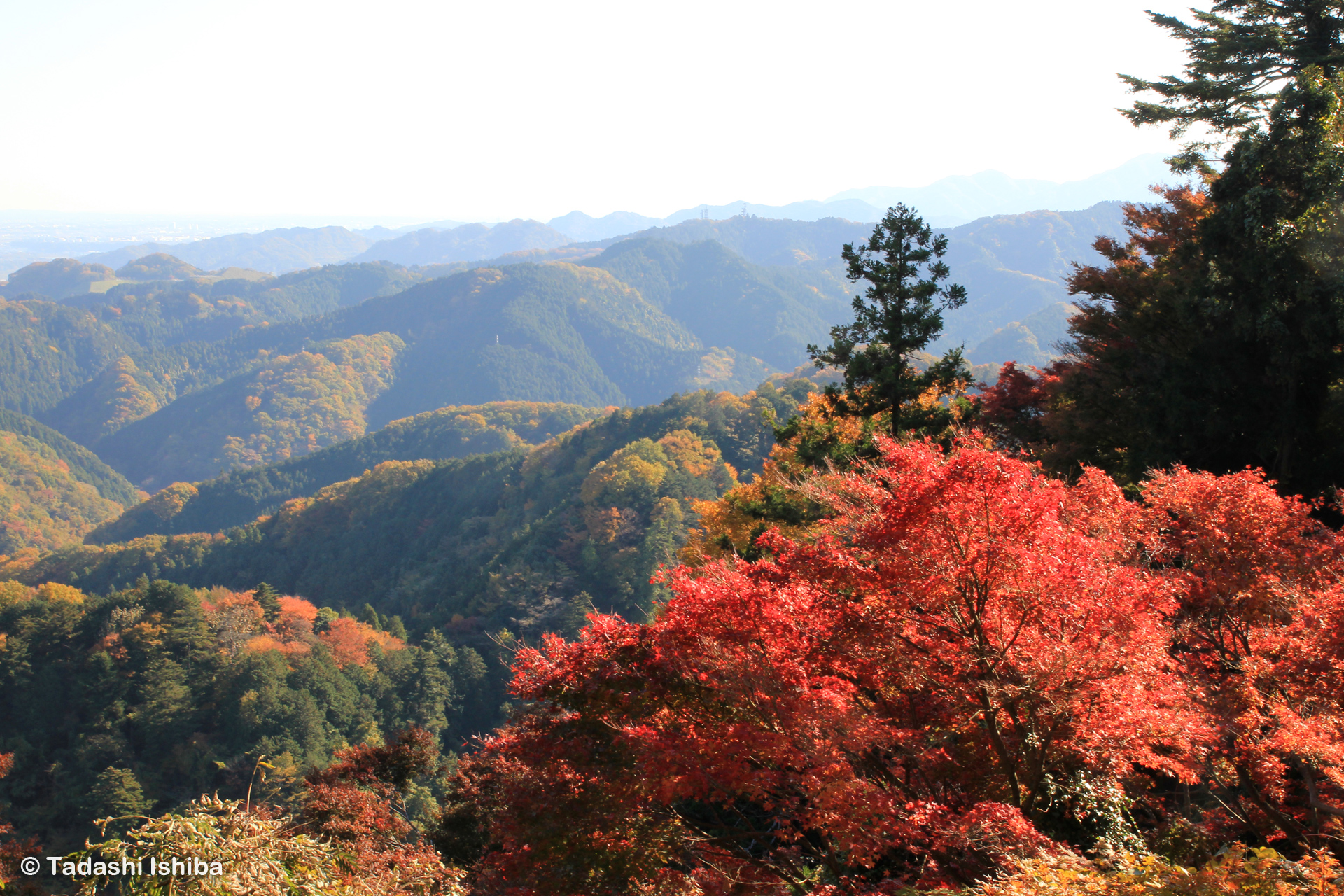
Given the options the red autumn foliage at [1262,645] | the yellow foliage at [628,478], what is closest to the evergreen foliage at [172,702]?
the yellow foliage at [628,478]

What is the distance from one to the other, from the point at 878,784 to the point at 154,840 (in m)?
6.66

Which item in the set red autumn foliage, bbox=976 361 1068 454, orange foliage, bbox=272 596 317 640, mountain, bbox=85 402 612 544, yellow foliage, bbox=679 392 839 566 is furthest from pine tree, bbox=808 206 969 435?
mountain, bbox=85 402 612 544

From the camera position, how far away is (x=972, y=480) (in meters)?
7.23

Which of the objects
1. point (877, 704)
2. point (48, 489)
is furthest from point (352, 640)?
point (48, 489)

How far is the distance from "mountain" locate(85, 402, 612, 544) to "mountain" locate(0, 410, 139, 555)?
604 inches

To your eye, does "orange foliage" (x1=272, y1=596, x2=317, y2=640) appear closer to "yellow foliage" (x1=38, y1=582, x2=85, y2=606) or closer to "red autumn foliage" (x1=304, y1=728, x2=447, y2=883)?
"yellow foliage" (x1=38, y1=582, x2=85, y2=606)

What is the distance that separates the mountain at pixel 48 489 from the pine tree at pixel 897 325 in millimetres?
174049

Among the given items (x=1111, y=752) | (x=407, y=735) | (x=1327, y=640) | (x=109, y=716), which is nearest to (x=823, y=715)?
(x=1111, y=752)

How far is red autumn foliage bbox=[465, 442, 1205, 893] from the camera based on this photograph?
691 cm

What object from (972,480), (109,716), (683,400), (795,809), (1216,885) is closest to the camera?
(1216,885)

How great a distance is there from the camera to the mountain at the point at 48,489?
148 m

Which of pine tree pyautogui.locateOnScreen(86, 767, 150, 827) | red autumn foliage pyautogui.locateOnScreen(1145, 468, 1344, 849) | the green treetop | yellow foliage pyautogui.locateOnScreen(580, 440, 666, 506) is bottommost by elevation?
pine tree pyautogui.locateOnScreen(86, 767, 150, 827)

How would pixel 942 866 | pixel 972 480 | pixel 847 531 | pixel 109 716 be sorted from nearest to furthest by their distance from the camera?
pixel 942 866
pixel 972 480
pixel 847 531
pixel 109 716

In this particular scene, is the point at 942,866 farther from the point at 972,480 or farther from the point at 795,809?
the point at 972,480
